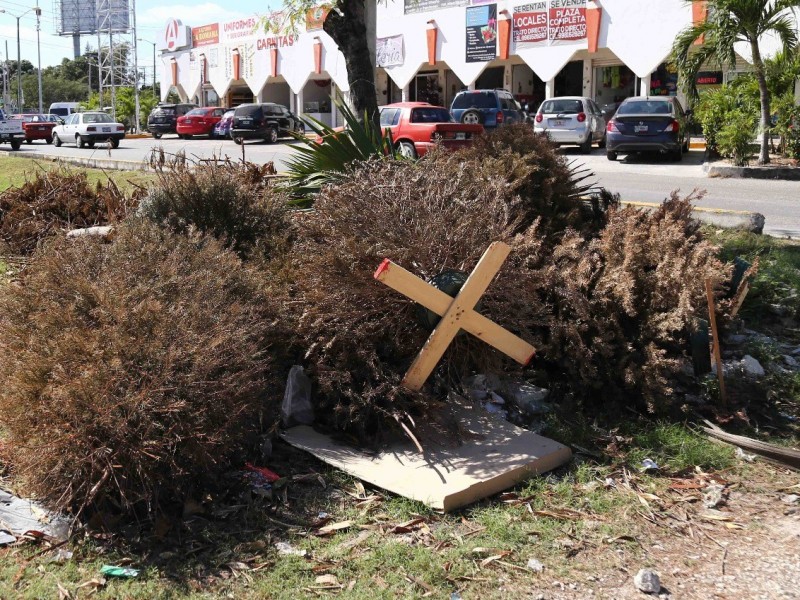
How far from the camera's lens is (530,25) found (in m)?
32.8

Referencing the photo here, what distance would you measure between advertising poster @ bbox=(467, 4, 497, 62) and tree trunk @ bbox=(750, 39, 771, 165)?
16.2 metres

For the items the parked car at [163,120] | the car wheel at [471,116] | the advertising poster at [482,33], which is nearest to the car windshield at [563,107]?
the car wheel at [471,116]

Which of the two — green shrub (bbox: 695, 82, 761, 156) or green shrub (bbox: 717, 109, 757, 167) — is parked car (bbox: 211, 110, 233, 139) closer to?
green shrub (bbox: 695, 82, 761, 156)

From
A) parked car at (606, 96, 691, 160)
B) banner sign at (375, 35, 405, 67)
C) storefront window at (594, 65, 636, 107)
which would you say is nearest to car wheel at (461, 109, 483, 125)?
parked car at (606, 96, 691, 160)

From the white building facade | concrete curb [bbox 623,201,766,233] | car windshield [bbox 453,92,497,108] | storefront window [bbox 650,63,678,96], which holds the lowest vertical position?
concrete curb [bbox 623,201,766,233]

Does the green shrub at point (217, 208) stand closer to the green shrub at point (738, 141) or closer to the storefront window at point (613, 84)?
the green shrub at point (738, 141)

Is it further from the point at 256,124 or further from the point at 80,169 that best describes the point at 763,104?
the point at 256,124

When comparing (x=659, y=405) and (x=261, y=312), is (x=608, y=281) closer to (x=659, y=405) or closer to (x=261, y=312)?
(x=659, y=405)

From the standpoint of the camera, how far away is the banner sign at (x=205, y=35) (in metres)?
50.8

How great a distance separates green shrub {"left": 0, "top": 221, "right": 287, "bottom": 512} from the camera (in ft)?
12.0

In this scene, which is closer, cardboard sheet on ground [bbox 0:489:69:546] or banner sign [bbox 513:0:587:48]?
cardboard sheet on ground [bbox 0:489:69:546]

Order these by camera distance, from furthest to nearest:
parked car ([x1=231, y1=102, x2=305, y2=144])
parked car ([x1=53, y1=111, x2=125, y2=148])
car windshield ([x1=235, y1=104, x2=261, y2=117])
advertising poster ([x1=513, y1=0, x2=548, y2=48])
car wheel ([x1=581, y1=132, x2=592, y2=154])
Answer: parked car ([x1=53, y1=111, x2=125, y2=148])
car windshield ([x1=235, y1=104, x2=261, y2=117])
parked car ([x1=231, y1=102, x2=305, y2=144])
advertising poster ([x1=513, y1=0, x2=548, y2=48])
car wheel ([x1=581, y1=132, x2=592, y2=154])

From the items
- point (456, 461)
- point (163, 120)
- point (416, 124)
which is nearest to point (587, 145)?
point (416, 124)

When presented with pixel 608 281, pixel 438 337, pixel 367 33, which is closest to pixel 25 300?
pixel 438 337
